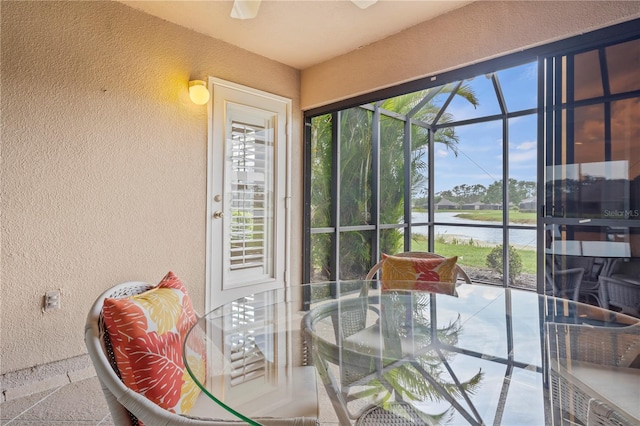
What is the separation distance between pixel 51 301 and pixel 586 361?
9.30 ft

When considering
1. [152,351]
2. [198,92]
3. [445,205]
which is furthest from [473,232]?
[152,351]

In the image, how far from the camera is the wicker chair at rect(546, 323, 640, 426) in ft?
3.25

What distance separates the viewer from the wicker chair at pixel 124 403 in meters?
0.85

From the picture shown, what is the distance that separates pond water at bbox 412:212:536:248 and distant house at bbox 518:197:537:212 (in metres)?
Result: 0.27

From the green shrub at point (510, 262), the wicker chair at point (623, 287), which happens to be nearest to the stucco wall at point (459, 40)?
the wicker chair at point (623, 287)

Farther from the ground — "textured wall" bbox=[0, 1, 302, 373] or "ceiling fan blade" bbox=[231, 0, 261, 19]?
"ceiling fan blade" bbox=[231, 0, 261, 19]

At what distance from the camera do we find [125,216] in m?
2.51

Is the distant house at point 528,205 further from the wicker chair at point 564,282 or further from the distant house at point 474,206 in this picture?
the wicker chair at point 564,282

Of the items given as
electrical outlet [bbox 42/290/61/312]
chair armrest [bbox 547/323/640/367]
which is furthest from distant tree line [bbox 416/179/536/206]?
electrical outlet [bbox 42/290/61/312]

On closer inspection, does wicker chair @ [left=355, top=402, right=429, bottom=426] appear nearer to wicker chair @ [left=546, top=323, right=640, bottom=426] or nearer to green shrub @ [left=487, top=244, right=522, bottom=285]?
wicker chair @ [left=546, top=323, right=640, bottom=426]

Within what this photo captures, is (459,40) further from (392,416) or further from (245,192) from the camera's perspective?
(392,416)

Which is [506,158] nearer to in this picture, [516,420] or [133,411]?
[516,420]

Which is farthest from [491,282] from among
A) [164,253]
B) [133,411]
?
[133,411]

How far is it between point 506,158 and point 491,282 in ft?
5.47
